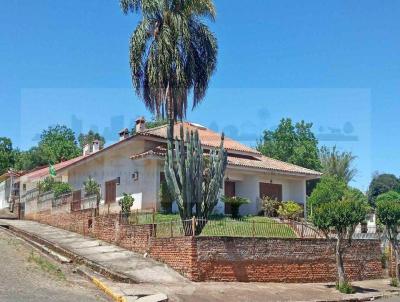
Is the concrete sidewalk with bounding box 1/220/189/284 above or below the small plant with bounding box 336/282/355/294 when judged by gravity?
above

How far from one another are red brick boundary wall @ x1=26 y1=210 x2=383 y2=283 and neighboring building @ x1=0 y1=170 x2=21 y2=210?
21834mm

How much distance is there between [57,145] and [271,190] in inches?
1537

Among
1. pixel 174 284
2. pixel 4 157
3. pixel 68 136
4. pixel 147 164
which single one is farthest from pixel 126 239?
pixel 68 136

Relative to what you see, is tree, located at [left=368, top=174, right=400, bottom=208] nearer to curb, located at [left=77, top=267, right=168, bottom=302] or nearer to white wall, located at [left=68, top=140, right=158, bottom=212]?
white wall, located at [left=68, top=140, right=158, bottom=212]

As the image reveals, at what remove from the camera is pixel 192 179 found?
1852 centimetres

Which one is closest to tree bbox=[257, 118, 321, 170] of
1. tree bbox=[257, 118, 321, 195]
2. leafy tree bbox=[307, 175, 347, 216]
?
tree bbox=[257, 118, 321, 195]

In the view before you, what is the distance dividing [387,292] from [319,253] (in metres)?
2.63

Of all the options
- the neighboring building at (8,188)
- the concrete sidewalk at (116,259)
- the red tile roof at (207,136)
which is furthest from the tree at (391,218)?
the neighboring building at (8,188)

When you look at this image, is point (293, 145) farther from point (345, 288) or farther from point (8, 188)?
point (345, 288)

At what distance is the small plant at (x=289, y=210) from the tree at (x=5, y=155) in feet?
142

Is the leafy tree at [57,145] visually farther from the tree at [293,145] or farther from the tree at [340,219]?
the tree at [340,219]

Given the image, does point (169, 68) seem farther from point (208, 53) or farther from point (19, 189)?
point (19, 189)

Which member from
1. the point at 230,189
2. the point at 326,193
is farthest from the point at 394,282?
the point at 326,193

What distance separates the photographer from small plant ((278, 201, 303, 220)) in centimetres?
2617
